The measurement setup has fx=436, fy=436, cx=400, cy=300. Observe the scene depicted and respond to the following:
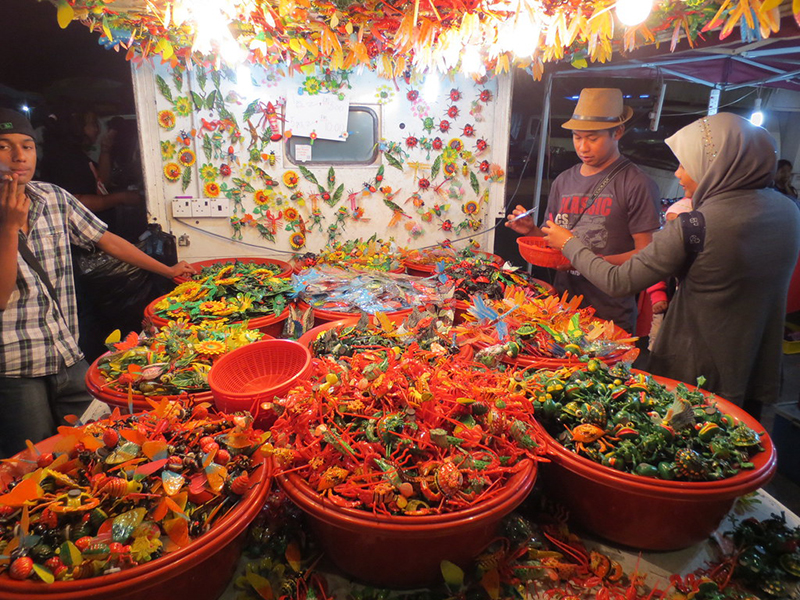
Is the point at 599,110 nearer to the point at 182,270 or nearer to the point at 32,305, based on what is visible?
the point at 182,270

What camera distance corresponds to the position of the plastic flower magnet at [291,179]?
352cm

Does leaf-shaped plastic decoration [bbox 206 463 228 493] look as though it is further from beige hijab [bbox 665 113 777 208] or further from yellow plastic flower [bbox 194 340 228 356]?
beige hijab [bbox 665 113 777 208]

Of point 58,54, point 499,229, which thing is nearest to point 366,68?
point 499,229

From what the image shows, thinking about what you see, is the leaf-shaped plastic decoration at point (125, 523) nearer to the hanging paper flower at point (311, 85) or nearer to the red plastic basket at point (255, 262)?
the red plastic basket at point (255, 262)

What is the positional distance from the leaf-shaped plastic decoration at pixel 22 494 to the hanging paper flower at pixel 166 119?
2.99 m

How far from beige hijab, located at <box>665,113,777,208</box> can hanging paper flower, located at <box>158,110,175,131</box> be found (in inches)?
129

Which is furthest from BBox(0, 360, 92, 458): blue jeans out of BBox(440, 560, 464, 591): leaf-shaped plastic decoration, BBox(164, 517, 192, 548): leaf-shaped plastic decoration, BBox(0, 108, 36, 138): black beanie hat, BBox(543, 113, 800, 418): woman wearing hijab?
BBox(543, 113, 800, 418): woman wearing hijab

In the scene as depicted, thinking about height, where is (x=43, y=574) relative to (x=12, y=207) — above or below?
below

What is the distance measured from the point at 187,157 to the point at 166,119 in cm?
29

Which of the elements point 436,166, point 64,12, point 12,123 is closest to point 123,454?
point 12,123

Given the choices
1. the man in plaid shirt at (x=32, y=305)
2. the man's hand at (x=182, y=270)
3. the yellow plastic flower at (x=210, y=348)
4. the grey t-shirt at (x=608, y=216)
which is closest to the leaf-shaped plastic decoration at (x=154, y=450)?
the yellow plastic flower at (x=210, y=348)

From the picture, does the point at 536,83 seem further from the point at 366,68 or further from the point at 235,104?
the point at 235,104

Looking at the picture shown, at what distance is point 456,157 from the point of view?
3.70m

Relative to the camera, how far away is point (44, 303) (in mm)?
1958
